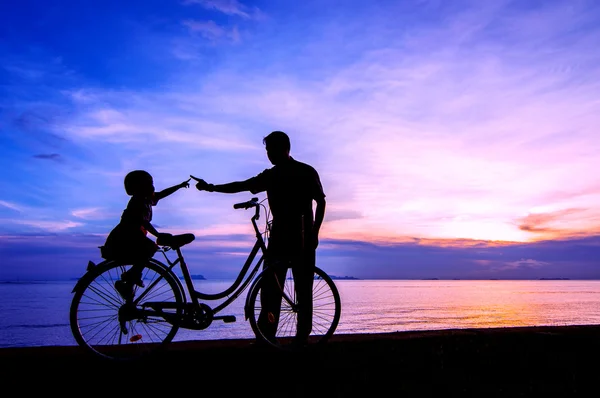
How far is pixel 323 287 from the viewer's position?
6145mm

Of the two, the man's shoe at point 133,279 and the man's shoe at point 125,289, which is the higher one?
the man's shoe at point 133,279

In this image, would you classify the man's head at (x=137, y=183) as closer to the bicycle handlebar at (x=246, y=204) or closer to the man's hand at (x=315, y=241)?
the bicycle handlebar at (x=246, y=204)

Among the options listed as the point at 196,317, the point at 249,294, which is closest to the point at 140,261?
the point at 196,317

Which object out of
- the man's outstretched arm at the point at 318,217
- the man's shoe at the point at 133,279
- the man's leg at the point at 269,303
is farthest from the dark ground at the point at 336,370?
the man's outstretched arm at the point at 318,217

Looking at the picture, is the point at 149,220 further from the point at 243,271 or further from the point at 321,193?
the point at 321,193

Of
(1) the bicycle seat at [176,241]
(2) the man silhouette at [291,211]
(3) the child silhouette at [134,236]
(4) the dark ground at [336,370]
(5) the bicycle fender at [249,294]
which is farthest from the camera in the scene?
(2) the man silhouette at [291,211]

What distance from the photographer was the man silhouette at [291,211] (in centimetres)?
570

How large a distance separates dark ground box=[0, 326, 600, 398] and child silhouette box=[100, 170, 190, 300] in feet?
2.69

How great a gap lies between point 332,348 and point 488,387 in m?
2.01

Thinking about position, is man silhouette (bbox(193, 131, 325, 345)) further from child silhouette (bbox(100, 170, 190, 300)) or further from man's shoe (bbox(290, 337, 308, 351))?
child silhouette (bbox(100, 170, 190, 300))

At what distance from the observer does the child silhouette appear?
198 inches

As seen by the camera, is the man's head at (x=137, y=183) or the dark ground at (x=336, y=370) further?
the man's head at (x=137, y=183)

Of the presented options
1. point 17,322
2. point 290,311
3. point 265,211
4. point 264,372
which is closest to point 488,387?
point 264,372

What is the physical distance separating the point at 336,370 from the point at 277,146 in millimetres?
2463
